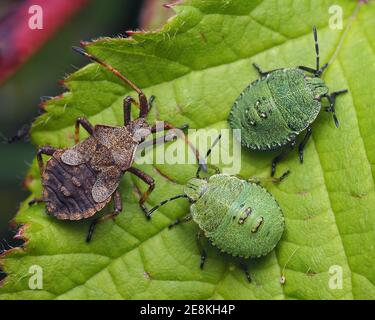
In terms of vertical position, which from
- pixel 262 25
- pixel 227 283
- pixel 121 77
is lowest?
pixel 227 283

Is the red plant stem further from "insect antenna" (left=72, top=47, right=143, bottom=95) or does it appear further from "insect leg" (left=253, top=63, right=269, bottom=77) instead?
"insect leg" (left=253, top=63, right=269, bottom=77)

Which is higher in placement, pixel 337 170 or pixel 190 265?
pixel 337 170

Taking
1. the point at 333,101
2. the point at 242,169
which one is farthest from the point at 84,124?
the point at 333,101

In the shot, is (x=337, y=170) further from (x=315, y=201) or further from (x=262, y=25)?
(x=262, y=25)

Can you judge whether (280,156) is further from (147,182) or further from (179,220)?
(147,182)

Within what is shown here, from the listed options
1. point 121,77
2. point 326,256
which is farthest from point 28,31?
point 326,256

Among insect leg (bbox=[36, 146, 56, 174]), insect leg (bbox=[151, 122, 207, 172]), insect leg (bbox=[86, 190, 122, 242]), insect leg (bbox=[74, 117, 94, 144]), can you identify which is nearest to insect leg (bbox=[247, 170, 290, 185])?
insect leg (bbox=[151, 122, 207, 172])
